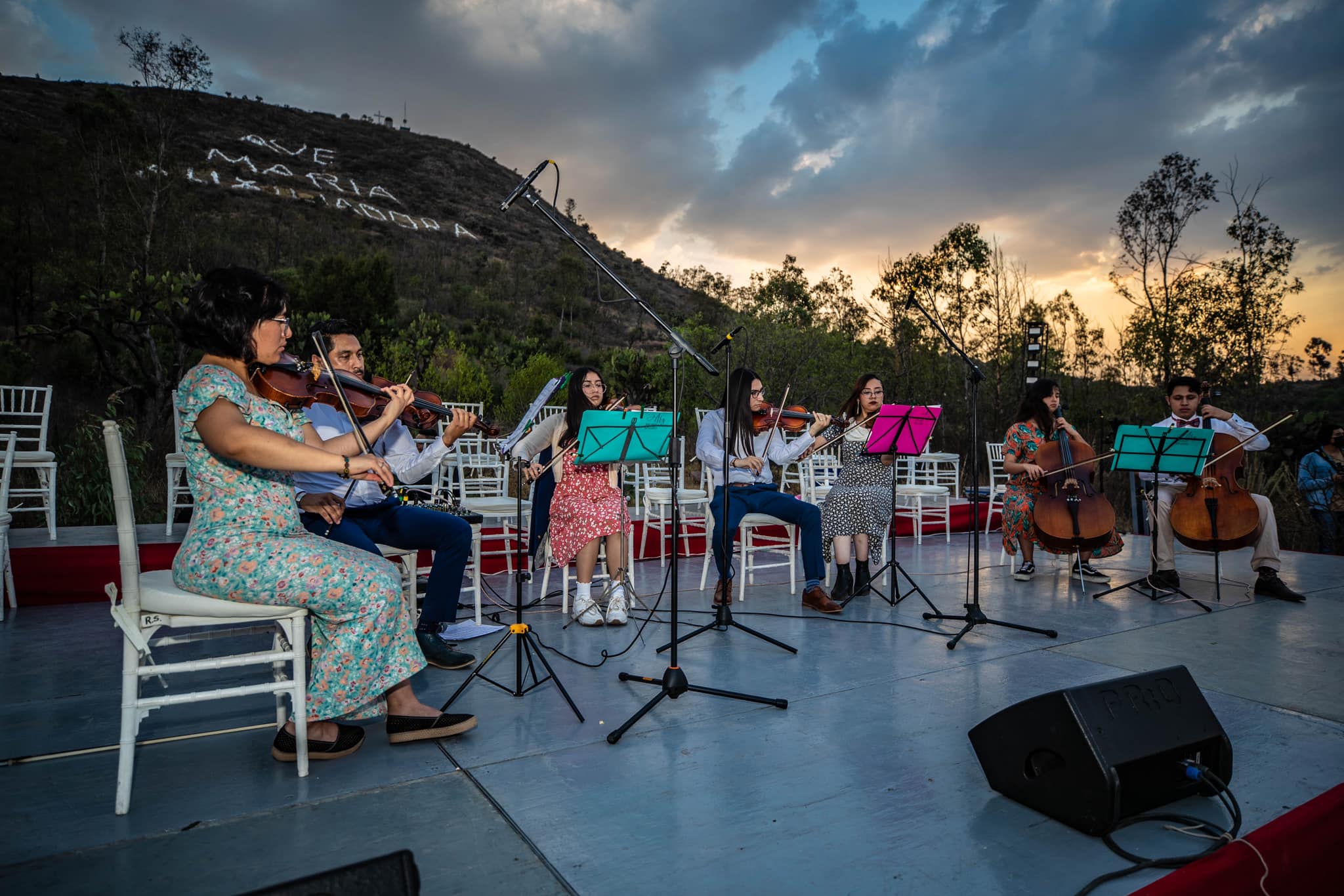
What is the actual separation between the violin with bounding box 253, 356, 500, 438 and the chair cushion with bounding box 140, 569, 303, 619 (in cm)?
67

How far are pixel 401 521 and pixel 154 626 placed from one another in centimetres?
130

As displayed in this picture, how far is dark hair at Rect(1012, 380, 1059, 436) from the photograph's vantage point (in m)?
4.75

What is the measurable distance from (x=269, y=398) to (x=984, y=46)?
9206 mm

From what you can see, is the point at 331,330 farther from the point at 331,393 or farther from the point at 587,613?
the point at 587,613

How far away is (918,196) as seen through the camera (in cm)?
1120

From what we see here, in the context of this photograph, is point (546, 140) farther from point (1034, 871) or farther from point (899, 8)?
point (1034, 871)

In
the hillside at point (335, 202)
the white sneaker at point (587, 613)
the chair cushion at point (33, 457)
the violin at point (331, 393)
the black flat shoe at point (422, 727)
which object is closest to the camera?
the black flat shoe at point (422, 727)

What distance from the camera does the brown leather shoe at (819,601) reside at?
4055 mm

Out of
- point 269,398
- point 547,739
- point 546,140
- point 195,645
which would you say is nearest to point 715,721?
point 547,739

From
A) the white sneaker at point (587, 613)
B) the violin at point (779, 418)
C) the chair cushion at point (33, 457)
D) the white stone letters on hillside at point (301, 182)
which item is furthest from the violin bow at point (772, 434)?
the white stone letters on hillside at point (301, 182)

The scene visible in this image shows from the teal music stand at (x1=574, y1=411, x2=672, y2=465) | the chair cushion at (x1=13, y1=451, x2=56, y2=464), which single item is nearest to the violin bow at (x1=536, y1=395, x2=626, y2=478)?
the teal music stand at (x1=574, y1=411, x2=672, y2=465)

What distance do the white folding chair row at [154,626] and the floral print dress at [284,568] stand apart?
5 centimetres

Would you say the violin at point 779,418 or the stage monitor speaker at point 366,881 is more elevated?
the violin at point 779,418

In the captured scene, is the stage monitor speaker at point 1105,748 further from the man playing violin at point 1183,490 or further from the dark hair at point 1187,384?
the dark hair at point 1187,384
